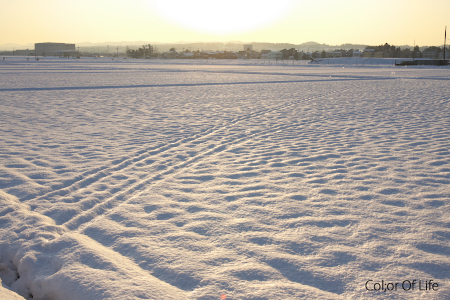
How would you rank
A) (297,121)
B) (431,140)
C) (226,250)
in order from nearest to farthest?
(226,250) < (431,140) < (297,121)

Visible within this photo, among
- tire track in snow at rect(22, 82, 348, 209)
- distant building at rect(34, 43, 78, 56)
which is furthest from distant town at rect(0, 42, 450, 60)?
tire track in snow at rect(22, 82, 348, 209)

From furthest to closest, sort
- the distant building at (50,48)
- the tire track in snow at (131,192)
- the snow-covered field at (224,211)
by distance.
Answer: the distant building at (50,48) → the tire track in snow at (131,192) → the snow-covered field at (224,211)

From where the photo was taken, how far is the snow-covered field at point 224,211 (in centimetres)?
272

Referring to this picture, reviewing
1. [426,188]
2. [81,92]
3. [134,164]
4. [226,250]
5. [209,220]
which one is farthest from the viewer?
[81,92]

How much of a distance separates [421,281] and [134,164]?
14.5 ft

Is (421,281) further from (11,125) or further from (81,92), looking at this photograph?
(81,92)

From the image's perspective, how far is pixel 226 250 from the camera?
10.3 ft

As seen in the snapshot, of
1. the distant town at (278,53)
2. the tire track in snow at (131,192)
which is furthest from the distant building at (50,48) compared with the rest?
the tire track in snow at (131,192)

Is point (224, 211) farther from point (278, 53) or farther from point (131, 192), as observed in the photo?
point (278, 53)

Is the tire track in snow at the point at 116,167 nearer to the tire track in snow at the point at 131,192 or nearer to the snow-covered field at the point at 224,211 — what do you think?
the snow-covered field at the point at 224,211

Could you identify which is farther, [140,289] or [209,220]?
[209,220]

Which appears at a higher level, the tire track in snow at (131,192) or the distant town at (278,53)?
the distant town at (278,53)

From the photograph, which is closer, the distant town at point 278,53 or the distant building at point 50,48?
the distant town at point 278,53

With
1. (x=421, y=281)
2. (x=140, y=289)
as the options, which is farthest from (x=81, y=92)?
(x=421, y=281)
